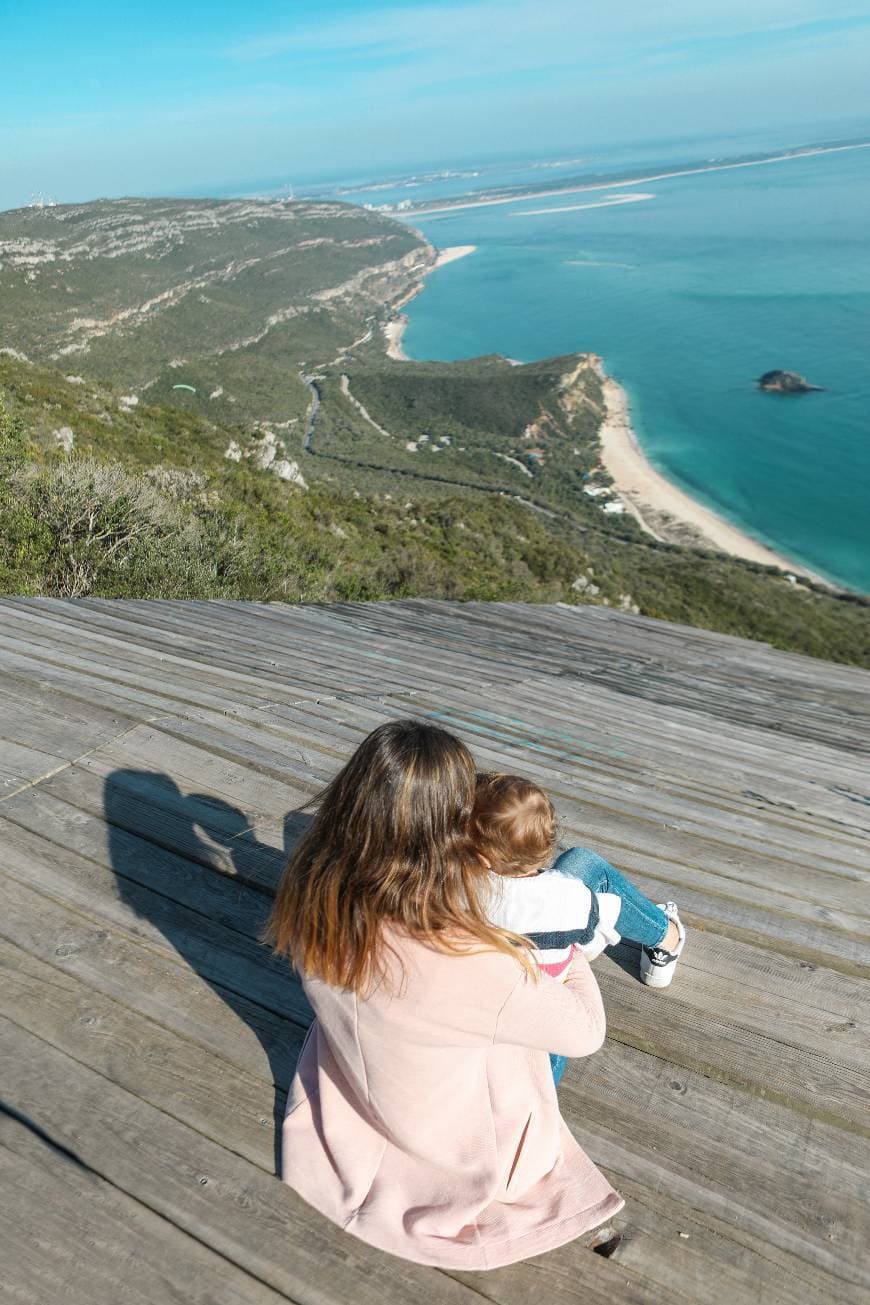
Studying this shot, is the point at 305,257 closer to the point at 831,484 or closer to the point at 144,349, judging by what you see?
the point at 144,349

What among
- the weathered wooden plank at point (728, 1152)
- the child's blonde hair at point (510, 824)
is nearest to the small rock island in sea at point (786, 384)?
the weathered wooden plank at point (728, 1152)

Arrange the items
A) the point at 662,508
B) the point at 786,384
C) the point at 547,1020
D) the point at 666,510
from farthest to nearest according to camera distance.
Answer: the point at 786,384
the point at 662,508
the point at 666,510
the point at 547,1020

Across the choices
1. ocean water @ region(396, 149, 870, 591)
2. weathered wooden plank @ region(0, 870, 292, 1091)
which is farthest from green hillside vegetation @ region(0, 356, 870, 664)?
ocean water @ region(396, 149, 870, 591)

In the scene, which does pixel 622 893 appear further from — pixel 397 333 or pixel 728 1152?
pixel 397 333

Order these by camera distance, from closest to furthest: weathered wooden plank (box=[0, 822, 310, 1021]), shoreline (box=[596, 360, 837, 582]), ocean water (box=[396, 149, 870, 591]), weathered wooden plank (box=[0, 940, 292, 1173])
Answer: weathered wooden plank (box=[0, 940, 292, 1173])
weathered wooden plank (box=[0, 822, 310, 1021])
shoreline (box=[596, 360, 837, 582])
ocean water (box=[396, 149, 870, 591])

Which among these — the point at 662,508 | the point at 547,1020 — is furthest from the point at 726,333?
the point at 547,1020

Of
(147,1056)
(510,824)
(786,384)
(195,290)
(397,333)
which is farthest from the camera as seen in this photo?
(397,333)

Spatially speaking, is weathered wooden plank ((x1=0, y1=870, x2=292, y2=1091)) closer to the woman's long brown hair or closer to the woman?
the woman
